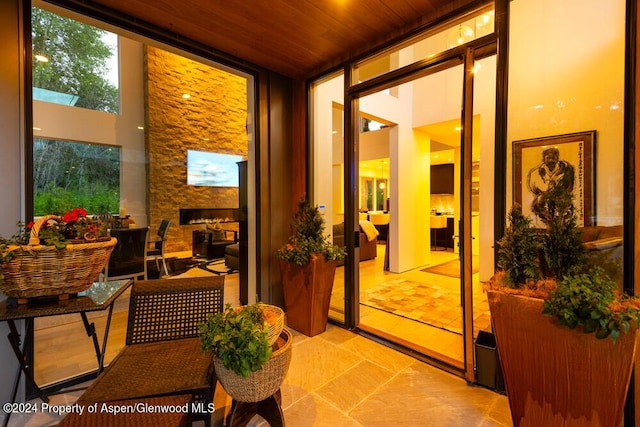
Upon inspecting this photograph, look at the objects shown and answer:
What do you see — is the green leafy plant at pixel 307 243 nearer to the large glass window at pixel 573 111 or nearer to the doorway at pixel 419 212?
the doorway at pixel 419 212

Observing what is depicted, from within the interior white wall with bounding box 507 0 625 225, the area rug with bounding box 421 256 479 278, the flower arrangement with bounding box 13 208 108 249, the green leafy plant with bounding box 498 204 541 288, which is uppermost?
the interior white wall with bounding box 507 0 625 225

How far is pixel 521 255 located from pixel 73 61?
507cm

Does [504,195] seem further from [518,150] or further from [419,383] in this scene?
[419,383]

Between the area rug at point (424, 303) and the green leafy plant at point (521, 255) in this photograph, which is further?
the area rug at point (424, 303)

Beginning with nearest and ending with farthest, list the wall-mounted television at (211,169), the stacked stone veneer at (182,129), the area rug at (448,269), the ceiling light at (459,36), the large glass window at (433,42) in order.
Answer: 1. the large glass window at (433,42)
2. the ceiling light at (459,36)
3. the area rug at (448,269)
4. the stacked stone veneer at (182,129)
5. the wall-mounted television at (211,169)

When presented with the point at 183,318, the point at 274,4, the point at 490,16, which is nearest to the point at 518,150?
the point at 490,16

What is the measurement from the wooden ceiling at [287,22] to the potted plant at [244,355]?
2185 millimetres

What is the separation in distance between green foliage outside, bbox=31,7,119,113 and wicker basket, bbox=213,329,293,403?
2661 mm

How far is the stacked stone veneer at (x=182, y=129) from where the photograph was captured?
600 cm

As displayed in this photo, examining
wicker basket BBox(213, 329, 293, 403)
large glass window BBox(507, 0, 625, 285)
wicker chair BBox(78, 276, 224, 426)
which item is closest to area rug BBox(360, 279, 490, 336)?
large glass window BBox(507, 0, 625, 285)

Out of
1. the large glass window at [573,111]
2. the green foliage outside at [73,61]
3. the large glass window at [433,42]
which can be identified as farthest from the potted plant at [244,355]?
the green foliage outside at [73,61]

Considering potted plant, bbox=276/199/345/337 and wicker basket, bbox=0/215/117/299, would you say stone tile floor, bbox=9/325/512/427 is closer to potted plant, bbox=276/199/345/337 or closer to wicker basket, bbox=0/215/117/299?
potted plant, bbox=276/199/345/337

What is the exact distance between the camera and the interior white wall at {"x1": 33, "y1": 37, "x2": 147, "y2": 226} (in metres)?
4.38

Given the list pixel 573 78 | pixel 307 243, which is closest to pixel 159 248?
pixel 307 243
